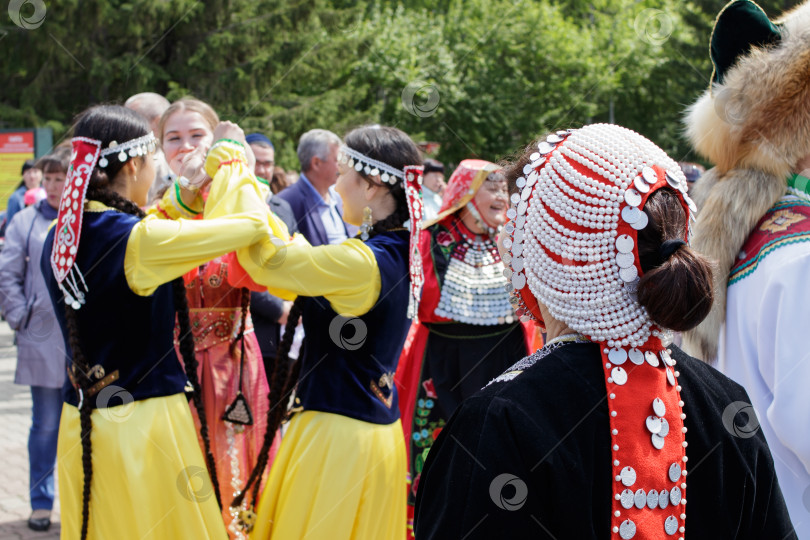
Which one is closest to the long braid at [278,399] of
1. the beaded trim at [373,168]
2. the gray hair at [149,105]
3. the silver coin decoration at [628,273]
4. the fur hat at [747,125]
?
the beaded trim at [373,168]

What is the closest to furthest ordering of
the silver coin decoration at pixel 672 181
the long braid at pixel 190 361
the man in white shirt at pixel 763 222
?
1. the silver coin decoration at pixel 672 181
2. the man in white shirt at pixel 763 222
3. the long braid at pixel 190 361

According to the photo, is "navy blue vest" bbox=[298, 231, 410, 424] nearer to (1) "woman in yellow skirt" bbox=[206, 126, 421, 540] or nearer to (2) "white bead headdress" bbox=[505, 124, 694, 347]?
(1) "woman in yellow skirt" bbox=[206, 126, 421, 540]

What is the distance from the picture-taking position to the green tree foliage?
1462cm

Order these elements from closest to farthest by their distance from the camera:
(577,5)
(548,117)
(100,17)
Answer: (100,17) < (548,117) < (577,5)

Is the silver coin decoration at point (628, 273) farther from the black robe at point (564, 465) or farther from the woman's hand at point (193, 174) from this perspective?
the woman's hand at point (193, 174)

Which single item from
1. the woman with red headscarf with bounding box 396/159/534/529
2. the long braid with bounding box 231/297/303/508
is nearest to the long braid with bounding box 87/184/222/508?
the long braid with bounding box 231/297/303/508

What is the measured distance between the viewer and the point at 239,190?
2.90 meters

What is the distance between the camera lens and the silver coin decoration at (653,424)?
1335 mm

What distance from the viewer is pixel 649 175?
135 cm

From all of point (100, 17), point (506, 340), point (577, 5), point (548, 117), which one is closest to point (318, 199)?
point (506, 340)

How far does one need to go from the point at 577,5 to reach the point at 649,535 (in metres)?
30.6

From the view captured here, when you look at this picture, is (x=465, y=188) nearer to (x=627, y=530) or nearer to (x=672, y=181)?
(x=672, y=181)

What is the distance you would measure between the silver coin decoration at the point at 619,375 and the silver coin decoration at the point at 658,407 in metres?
0.06

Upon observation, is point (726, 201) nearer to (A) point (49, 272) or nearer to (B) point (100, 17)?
(A) point (49, 272)
